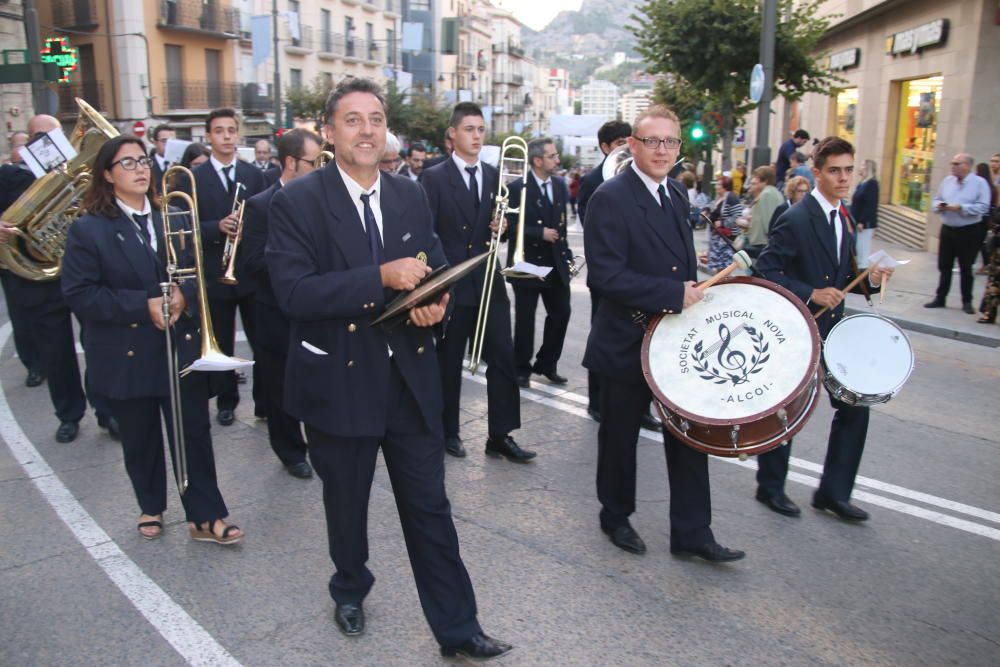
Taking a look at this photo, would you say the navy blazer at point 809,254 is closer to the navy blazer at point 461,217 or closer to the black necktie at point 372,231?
the navy blazer at point 461,217

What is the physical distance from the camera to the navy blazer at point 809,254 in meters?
4.61

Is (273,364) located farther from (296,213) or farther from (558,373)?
(558,373)

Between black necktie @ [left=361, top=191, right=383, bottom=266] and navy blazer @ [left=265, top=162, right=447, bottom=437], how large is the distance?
3 cm

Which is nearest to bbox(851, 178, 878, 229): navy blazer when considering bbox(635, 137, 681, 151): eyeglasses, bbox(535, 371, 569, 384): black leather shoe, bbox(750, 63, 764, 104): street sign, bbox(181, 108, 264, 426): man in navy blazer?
bbox(750, 63, 764, 104): street sign

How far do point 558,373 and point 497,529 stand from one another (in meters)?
3.47

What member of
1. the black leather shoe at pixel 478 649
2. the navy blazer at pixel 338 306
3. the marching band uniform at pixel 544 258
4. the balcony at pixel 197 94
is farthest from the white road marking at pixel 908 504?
the balcony at pixel 197 94

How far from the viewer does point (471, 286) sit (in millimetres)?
5691

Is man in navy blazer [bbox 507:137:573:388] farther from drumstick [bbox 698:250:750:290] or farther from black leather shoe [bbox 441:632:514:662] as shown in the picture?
black leather shoe [bbox 441:632:514:662]

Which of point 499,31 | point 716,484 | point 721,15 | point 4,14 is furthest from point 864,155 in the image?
point 499,31

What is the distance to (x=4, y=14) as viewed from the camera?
62.0ft

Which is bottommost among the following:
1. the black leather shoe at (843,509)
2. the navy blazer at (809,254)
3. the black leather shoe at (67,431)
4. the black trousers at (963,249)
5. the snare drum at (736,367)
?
the black leather shoe at (67,431)

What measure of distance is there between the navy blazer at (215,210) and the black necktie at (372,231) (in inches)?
131

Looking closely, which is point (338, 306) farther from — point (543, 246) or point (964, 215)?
point (964, 215)

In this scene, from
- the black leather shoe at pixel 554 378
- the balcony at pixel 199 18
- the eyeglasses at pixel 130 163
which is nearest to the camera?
the eyeglasses at pixel 130 163
